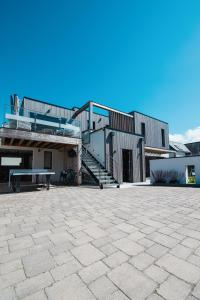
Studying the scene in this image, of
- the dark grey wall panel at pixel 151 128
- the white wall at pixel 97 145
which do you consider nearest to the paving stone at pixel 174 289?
the white wall at pixel 97 145

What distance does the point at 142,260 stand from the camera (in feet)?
5.83

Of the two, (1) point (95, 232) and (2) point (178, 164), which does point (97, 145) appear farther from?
(1) point (95, 232)

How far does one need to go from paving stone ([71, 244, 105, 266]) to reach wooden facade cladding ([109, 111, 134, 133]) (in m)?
11.6

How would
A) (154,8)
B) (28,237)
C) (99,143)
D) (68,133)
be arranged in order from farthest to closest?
(99,143) < (68,133) < (154,8) < (28,237)

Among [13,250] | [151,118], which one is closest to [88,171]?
[13,250]

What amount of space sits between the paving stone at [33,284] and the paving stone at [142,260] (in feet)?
2.94

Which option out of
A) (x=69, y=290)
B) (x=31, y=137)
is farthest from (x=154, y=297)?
(x=31, y=137)

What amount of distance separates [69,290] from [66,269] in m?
0.33

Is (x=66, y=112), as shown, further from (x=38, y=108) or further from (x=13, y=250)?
(x=13, y=250)

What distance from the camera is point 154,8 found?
619 cm

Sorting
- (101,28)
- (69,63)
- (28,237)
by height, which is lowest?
(28,237)

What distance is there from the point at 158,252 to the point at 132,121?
14149 mm

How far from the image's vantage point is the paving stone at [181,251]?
6.14 ft

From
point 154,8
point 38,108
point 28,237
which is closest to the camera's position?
point 28,237
